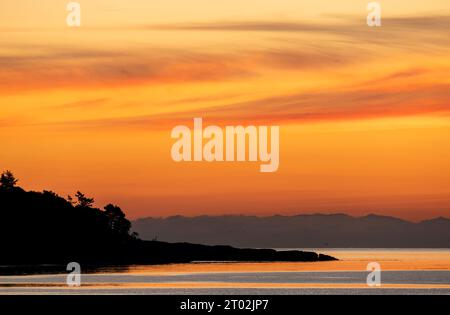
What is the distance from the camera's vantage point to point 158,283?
391 ft

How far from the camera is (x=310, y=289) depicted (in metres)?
112

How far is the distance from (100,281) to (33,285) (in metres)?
18.4
